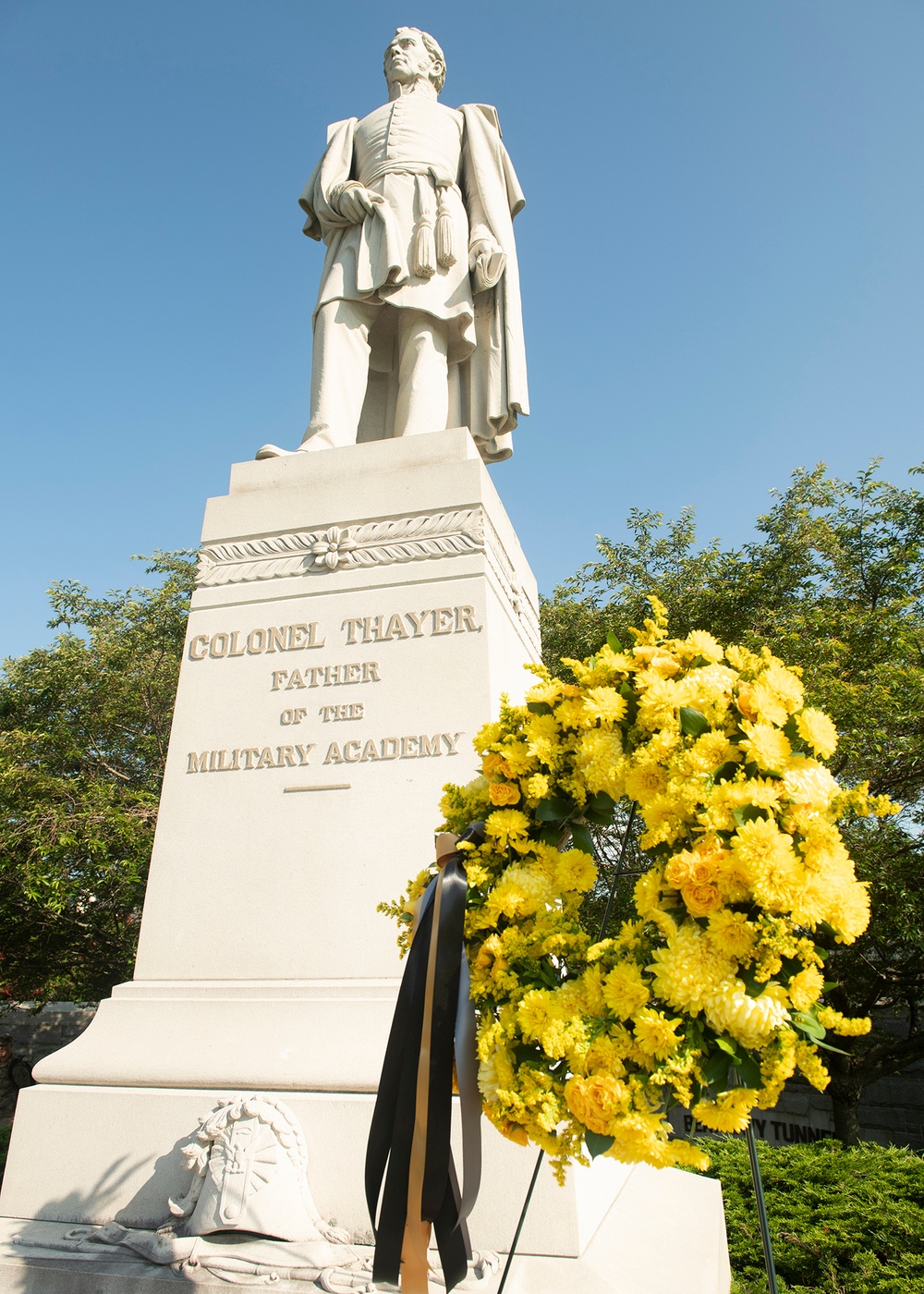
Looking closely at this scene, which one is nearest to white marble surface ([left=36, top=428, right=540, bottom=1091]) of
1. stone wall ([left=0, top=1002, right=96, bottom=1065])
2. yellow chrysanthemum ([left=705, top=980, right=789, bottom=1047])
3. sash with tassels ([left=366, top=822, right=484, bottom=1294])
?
sash with tassels ([left=366, top=822, right=484, bottom=1294])

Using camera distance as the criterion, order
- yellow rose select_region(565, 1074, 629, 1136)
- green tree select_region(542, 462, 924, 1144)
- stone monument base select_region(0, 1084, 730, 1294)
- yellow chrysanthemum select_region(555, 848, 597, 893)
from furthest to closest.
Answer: green tree select_region(542, 462, 924, 1144)
stone monument base select_region(0, 1084, 730, 1294)
yellow chrysanthemum select_region(555, 848, 597, 893)
yellow rose select_region(565, 1074, 629, 1136)

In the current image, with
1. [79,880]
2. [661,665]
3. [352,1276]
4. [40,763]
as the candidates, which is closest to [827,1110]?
[79,880]

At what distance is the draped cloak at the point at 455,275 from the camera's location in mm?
5477

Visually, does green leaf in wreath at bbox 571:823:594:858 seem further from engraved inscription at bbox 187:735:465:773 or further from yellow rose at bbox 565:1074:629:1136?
engraved inscription at bbox 187:735:465:773

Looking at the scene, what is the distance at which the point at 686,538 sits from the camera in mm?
15820

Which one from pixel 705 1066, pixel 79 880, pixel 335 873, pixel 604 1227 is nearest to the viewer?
pixel 705 1066

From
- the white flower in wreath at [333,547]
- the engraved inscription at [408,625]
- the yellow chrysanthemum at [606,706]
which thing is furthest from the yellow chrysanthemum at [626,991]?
the white flower in wreath at [333,547]

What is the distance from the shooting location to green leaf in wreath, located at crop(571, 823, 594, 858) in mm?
2184

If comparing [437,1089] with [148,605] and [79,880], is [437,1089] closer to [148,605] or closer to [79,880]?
[79,880]

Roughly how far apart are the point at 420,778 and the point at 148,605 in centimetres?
1328

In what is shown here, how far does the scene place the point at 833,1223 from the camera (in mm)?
4422

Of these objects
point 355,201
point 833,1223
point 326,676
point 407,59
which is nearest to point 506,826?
point 326,676

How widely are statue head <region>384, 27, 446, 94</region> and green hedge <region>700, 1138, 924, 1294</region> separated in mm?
6681

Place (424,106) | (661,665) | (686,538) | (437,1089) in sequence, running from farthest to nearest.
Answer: (686,538) < (424,106) < (661,665) < (437,1089)
